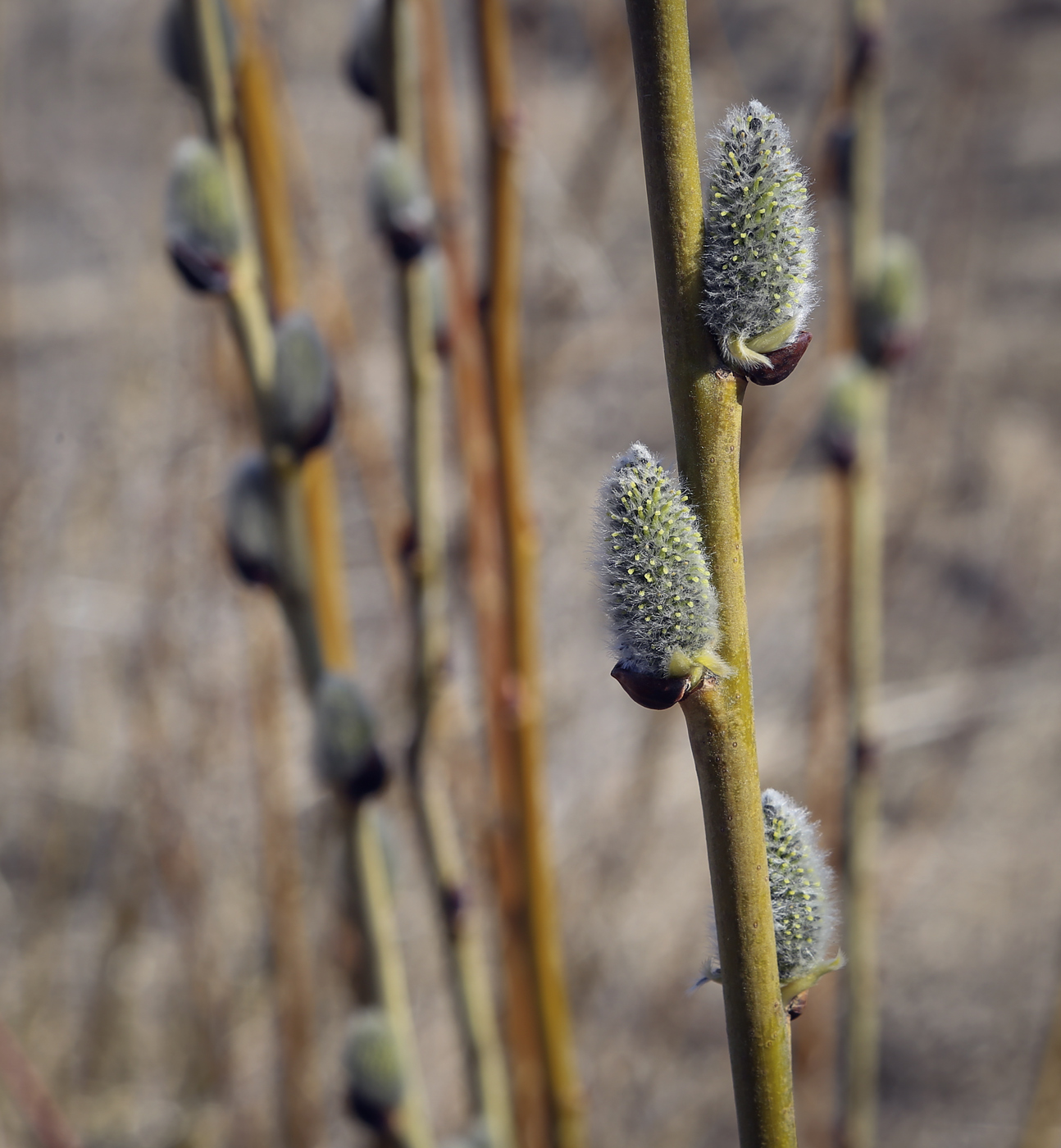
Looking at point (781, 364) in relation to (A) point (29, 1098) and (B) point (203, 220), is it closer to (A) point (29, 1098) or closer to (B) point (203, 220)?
(B) point (203, 220)

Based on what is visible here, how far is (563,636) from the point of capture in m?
2.31

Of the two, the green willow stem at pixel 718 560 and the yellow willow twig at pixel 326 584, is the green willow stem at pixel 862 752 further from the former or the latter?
the green willow stem at pixel 718 560

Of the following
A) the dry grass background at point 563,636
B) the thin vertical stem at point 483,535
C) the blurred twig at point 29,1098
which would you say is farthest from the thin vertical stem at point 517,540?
the blurred twig at point 29,1098

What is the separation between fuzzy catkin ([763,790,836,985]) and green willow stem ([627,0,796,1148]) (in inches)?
0.9

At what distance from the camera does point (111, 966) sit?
4.22ft

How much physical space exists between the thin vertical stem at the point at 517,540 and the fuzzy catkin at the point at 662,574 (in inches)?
17.3

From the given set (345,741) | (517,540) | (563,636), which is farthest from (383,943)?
(563,636)

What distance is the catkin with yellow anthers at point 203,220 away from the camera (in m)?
0.53

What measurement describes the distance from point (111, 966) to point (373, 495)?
2.25 feet

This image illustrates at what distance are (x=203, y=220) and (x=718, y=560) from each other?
374 millimetres

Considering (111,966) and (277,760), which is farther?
(111,966)

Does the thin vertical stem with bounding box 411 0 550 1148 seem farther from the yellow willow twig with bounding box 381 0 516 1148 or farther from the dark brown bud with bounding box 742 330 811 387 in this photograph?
the dark brown bud with bounding box 742 330 811 387

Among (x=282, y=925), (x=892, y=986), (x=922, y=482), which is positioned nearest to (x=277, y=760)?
(x=282, y=925)

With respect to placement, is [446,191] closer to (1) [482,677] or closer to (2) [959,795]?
(1) [482,677]
